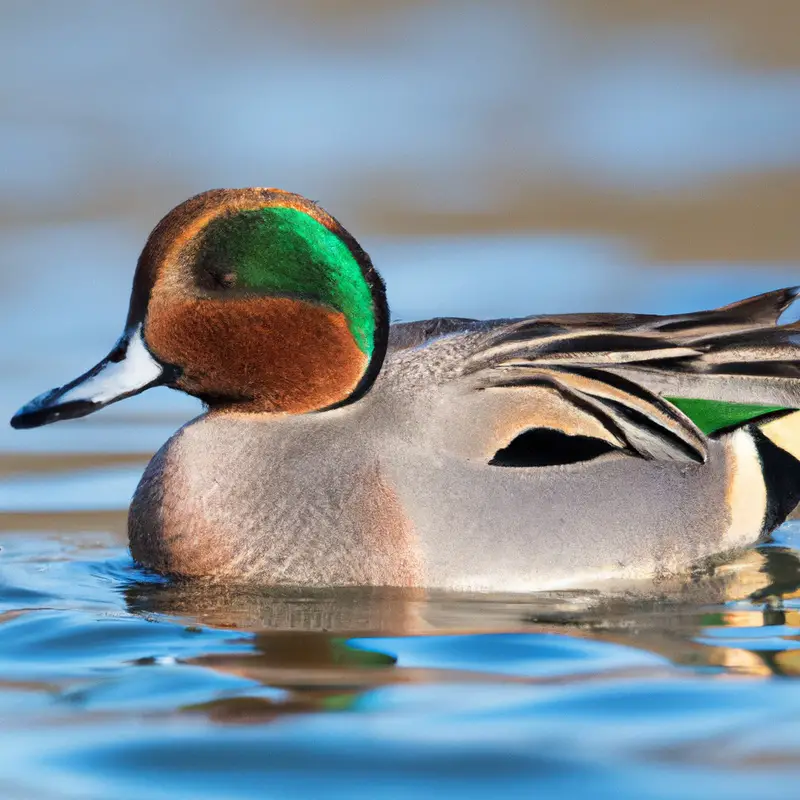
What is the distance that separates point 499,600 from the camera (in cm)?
484

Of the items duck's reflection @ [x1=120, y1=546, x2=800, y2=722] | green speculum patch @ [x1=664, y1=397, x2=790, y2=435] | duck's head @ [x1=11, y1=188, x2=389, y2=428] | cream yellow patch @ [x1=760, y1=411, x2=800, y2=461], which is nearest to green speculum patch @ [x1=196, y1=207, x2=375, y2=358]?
duck's head @ [x1=11, y1=188, x2=389, y2=428]

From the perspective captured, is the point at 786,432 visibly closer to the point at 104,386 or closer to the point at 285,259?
the point at 285,259

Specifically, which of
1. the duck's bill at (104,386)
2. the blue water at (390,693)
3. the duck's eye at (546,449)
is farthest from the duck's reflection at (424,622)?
the duck's bill at (104,386)

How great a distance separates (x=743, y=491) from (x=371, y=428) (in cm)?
123

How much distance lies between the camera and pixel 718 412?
5402mm

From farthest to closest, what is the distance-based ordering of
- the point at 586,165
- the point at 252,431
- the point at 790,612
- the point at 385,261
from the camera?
the point at 586,165 < the point at 385,261 < the point at 252,431 < the point at 790,612

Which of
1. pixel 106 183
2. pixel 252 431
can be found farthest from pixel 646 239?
pixel 252 431

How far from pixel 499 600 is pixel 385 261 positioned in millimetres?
4043

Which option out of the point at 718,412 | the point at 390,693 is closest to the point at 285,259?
the point at 718,412

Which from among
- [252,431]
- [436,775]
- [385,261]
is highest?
[385,261]

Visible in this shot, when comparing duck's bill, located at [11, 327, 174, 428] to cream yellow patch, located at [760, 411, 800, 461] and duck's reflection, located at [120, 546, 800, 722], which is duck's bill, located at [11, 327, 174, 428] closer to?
duck's reflection, located at [120, 546, 800, 722]

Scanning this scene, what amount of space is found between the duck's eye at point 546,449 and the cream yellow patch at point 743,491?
49 centimetres

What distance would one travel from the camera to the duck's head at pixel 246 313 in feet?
16.3

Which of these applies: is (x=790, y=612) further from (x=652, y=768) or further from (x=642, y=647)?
(x=652, y=768)
